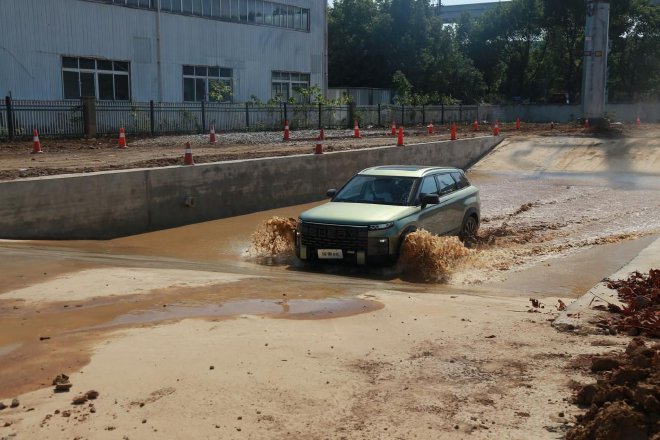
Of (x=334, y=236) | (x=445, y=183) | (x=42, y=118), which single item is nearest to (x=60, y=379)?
(x=334, y=236)

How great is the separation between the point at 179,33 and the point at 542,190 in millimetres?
21003

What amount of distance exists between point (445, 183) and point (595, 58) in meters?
23.8

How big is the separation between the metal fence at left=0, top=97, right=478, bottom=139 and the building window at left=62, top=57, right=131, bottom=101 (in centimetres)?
157

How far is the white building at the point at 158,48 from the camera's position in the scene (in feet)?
96.8

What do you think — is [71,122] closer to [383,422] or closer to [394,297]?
[394,297]

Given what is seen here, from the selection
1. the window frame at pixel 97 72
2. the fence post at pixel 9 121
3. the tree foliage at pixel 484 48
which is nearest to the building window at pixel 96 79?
the window frame at pixel 97 72

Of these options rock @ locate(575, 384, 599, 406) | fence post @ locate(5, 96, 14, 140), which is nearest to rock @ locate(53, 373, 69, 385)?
rock @ locate(575, 384, 599, 406)

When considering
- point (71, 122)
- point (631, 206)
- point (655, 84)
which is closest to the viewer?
point (631, 206)

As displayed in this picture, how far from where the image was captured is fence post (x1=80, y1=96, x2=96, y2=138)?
2803 cm

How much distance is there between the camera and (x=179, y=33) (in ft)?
117

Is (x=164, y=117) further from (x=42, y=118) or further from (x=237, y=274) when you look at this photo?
(x=237, y=274)

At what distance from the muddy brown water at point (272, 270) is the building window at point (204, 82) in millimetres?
21001

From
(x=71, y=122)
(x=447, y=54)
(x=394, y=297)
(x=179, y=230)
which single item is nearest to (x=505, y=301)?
(x=394, y=297)

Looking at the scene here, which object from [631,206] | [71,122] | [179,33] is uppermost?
[179,33]
